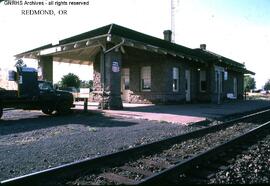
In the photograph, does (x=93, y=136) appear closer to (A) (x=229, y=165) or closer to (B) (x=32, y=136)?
(B) (x=32, y=136)

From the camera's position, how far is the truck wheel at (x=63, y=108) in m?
14.5

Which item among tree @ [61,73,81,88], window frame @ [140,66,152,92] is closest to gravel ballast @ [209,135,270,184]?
window frame @ [140,66,152,92]

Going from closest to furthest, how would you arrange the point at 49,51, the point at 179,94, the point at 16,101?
the point at 16,101 < the point at 49,51 < the point at 179,94

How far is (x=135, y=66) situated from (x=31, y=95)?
432 inches

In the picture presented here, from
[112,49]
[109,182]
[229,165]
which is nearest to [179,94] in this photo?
[112,49]

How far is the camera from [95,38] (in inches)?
608

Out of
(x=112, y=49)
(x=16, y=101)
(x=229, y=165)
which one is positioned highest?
(x=112, y=49)

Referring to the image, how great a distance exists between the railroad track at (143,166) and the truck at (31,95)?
7655 millimetres

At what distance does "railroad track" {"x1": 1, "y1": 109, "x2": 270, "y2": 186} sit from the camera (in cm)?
456

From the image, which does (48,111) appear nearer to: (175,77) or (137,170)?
(175,77)

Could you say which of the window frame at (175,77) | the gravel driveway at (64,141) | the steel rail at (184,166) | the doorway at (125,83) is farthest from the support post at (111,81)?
the steel rail at (184,166)

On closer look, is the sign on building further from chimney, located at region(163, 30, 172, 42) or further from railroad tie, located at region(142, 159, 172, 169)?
chimney, located at region(163, 30, 172, 42)

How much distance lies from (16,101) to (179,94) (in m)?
13.2

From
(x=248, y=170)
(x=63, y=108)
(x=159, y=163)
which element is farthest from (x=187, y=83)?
(x=248, y=170)
